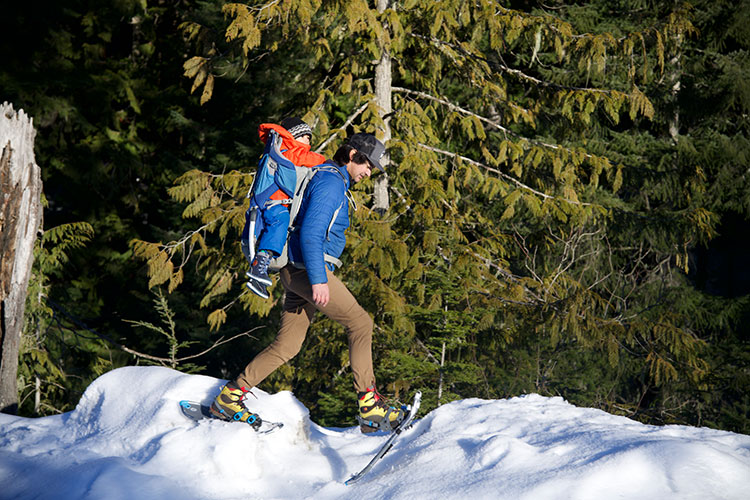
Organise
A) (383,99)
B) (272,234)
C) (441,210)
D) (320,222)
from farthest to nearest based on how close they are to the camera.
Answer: (383,99) → (441,210) → (272,234) → (320,222)

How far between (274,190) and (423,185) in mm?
4378

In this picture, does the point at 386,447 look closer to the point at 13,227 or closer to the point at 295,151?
the point at 295,151

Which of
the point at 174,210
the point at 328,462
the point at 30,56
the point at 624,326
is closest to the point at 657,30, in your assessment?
the point at 624,326

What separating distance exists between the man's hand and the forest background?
119 inches

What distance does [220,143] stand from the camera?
13.7 meters

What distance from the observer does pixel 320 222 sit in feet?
12.9

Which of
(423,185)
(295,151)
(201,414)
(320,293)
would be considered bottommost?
(201,414)

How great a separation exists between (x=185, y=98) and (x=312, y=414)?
8.86 m

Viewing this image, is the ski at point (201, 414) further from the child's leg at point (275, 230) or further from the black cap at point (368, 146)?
the black cap at point (368, 146)

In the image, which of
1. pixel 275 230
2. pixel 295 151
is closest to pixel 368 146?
pixel 295 151

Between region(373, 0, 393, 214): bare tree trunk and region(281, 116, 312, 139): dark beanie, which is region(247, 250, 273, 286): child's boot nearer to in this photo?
region(281, 116, 312, 139): dark beanie

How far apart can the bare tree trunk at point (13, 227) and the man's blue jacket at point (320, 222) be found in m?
2.74

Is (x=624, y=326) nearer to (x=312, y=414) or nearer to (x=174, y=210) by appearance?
(x=312, y=414)

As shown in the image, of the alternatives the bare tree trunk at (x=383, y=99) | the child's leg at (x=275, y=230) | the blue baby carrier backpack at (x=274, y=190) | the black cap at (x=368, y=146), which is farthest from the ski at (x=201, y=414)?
the bare tree trunk at (x=383, y=99)
